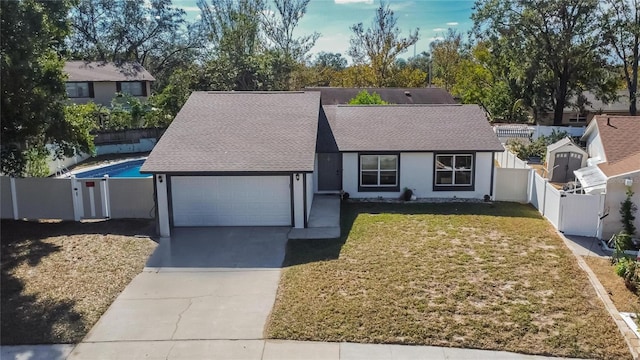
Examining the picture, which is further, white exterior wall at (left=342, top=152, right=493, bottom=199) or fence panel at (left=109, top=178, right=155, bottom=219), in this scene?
white exterior wall at (left=342, top=152, right=493, bottom=199)

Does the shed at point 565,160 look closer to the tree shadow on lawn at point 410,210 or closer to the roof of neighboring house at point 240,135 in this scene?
the tree shadow on lawn at point 410,210

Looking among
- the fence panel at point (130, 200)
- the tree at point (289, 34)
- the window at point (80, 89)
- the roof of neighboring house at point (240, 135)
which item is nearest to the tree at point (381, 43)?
the tree at point (289, 34)

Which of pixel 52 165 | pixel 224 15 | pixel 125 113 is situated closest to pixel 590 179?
pixel 52 165

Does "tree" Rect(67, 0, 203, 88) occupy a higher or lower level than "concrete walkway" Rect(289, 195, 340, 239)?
higher

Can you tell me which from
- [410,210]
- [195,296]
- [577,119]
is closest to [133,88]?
[410,210]

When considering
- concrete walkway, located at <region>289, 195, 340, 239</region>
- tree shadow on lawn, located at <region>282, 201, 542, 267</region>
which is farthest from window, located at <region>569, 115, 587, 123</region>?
concrete walkway, located at <region>289, 195, 340, 239</region>

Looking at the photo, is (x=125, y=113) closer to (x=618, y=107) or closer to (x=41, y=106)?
(x=41, y=106)

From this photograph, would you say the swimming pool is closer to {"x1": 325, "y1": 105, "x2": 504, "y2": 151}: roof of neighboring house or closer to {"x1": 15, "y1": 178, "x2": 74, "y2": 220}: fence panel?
{"x1": 15, "y1": 178, "x2": 74, "y2": 220}: fence panel

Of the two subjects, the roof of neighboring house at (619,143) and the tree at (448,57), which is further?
the tree at (448,57)
